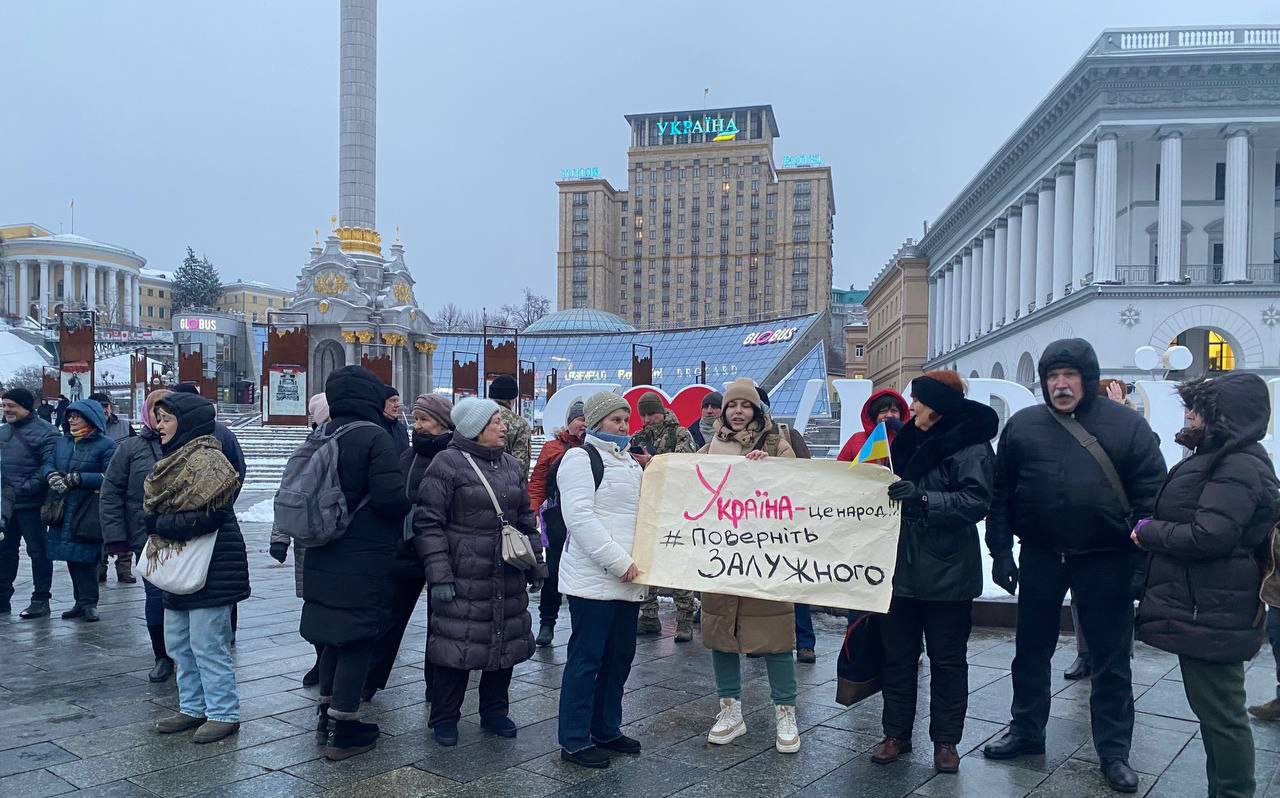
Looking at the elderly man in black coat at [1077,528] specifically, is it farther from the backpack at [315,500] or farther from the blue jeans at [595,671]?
the backpack at [315,500]

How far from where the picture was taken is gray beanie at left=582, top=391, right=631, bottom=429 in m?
4.67

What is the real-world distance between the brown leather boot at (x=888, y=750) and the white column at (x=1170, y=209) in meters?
33.6

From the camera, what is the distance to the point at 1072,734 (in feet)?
16.7

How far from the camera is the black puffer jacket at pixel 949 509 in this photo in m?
4.33

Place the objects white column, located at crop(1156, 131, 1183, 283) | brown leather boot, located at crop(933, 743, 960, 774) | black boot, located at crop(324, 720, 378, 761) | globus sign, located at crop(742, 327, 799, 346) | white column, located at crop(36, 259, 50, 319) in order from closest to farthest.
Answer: brown leather boot, located at crop(933, 743, 960, 774) < black boot, located at crop(324, 720, 378, 761) < white column, located at crop(1156, 131, 1183, 283) < globus sign, located at crop(742, 327, 799, 346) < white column, located at crop(36, 259, 50, 319)

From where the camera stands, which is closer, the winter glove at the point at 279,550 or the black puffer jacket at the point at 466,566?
the black puffer jacket at the point at 466,566

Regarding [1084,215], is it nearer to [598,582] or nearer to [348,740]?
[598,582]

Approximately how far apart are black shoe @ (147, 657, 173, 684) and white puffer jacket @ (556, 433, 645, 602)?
3.08 m

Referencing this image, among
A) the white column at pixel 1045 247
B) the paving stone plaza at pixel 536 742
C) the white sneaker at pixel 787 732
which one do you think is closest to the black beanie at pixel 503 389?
the paving stone plaza at pixel 536 742

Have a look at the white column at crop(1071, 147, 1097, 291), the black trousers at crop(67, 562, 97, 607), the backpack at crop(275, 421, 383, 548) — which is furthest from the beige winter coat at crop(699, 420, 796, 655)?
the white column at crop(1071, 147, 1097, 291)

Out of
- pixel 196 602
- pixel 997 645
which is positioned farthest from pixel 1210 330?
pixel 196 602

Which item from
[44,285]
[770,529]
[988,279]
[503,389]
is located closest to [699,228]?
[44,285]

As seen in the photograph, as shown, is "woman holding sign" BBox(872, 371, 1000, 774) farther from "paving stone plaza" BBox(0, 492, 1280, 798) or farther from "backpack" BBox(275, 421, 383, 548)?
"backpack" BBox(275, 421, 383, 548)

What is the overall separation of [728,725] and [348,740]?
1.97m
